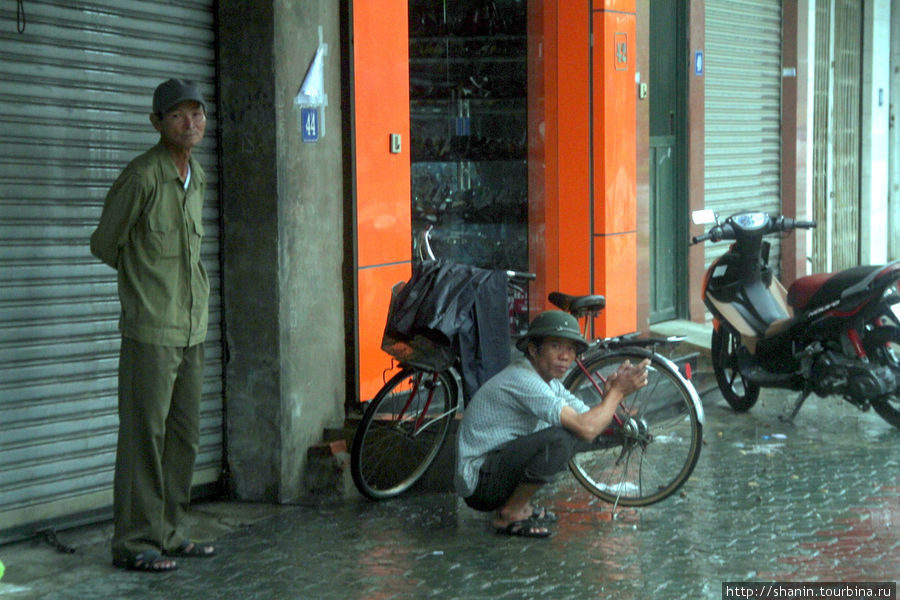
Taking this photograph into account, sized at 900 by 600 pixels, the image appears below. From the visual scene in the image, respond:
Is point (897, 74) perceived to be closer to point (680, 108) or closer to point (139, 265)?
point (680, 108)

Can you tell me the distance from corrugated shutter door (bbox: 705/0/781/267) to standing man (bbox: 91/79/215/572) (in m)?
7.94

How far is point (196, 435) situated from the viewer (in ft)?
18.7

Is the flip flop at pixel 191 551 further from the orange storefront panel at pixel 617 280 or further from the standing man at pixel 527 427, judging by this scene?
the orange storefront panel at pixel 617 280

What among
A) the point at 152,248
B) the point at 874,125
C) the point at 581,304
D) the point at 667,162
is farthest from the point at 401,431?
the point at 874,125

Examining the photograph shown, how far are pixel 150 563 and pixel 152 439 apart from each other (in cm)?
50

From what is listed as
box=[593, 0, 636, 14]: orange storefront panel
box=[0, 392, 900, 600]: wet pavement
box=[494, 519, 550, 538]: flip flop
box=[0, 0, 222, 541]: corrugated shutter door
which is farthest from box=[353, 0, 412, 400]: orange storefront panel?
box=[593, 0, 636, 14]: orange storefront panel

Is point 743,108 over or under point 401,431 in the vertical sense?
over

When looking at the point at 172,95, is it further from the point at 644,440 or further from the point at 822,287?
the point at 822,287

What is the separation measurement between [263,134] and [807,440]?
3.81m

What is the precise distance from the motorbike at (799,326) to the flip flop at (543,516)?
262cm

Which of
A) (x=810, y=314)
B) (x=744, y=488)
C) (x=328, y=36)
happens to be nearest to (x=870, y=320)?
(x=810, y=314)

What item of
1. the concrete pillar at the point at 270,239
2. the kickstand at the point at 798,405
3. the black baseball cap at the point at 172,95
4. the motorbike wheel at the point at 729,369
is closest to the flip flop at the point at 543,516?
the concrete pillar at the point at 270,239

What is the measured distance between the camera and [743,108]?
13.5 m

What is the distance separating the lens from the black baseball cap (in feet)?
17.6
